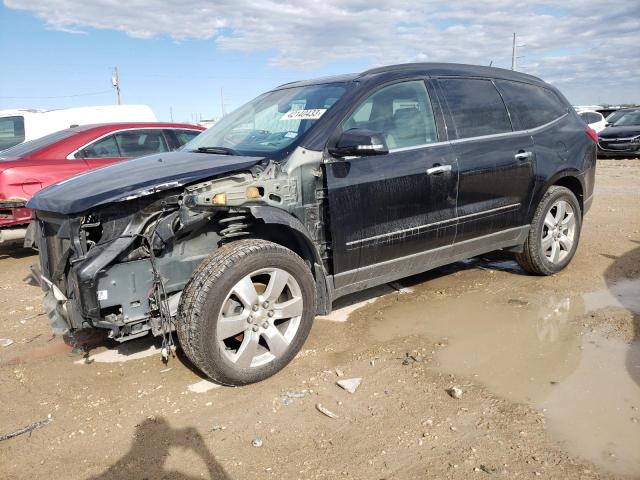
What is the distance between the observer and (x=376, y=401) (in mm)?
2980

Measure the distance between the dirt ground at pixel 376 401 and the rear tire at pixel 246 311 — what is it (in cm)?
17

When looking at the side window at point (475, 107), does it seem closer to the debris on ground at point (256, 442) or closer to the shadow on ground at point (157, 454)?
the debris on ground at point (256, 442)

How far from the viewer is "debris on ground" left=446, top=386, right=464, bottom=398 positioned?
9.77 ft

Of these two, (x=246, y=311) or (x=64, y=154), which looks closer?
(x=246, y=311)

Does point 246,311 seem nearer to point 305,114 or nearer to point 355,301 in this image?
point 305,114

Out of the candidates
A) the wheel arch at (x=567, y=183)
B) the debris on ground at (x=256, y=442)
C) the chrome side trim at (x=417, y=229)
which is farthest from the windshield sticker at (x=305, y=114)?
the wheel arch at (x=567, y=183)

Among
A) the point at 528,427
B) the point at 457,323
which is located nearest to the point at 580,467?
the point at 528,427

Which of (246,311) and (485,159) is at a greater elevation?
(485,159)

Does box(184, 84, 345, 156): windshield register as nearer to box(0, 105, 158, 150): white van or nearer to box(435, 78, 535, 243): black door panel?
box(435, 78, 535, 243): black door panel

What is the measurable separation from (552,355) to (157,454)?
8.23 ft

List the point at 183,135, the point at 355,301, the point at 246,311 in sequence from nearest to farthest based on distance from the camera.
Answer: the point at 246,311 < the point at 355,301 < the point at 183,135

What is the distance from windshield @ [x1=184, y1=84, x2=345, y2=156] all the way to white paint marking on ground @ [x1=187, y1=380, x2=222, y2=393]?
151cm

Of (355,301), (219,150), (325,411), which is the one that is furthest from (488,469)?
(219,150)

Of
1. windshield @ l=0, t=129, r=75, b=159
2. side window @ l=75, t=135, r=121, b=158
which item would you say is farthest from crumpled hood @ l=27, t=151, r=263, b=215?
windshield @ l=0, t=129, r=75, b=159
